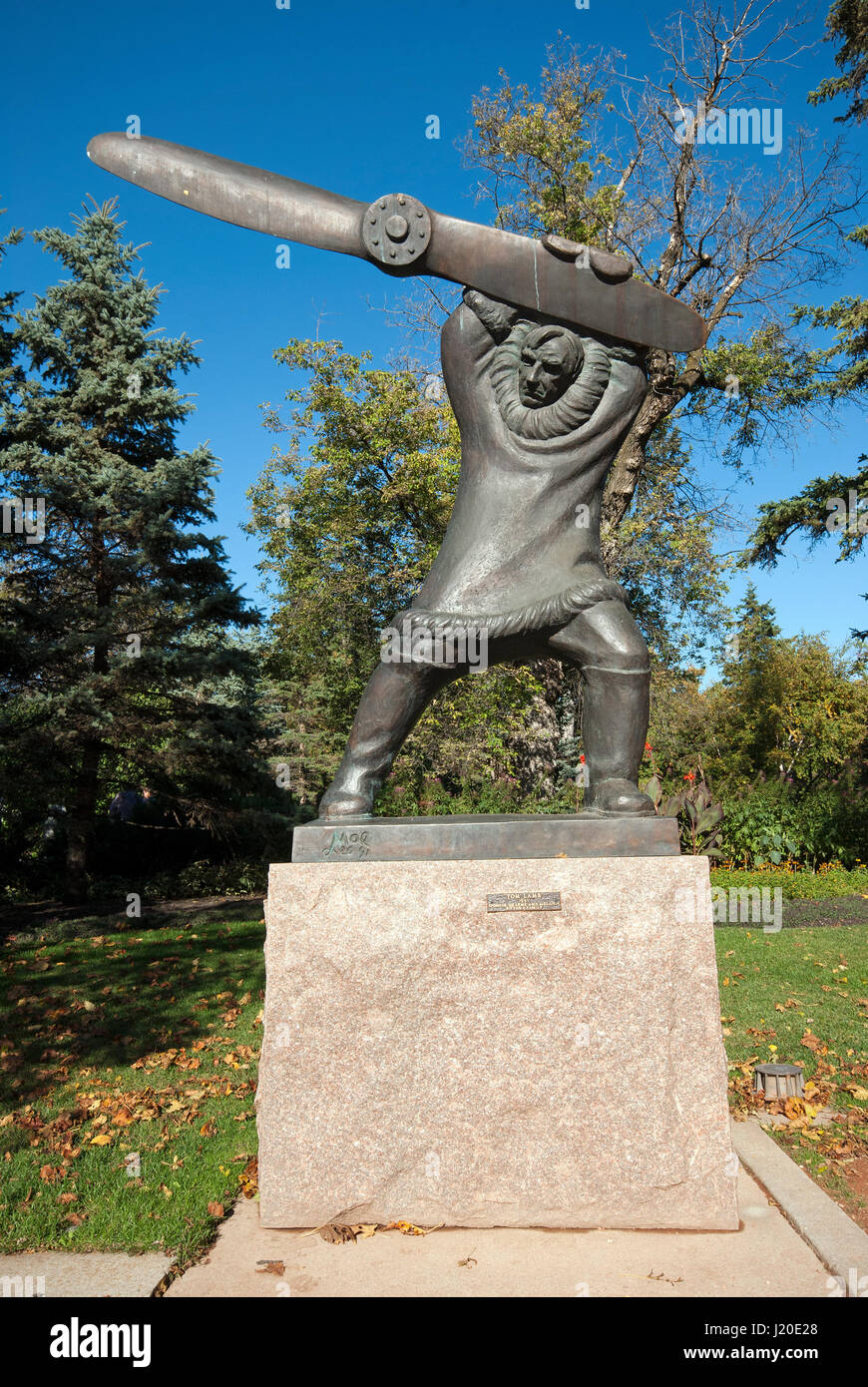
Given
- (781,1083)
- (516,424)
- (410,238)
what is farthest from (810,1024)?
(410,238)

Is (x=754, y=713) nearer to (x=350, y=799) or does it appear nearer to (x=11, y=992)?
(x=11, y=992)

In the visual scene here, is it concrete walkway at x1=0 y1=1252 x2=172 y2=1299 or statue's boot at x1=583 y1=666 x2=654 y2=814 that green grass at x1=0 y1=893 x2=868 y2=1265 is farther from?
statue's boot at x1=583 y1=666 x2=654 y2=814

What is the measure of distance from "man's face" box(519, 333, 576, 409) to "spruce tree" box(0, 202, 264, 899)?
27.8ft

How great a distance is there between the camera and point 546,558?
339 centimetres

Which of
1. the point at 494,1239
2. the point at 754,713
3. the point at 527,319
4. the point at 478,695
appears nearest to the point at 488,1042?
the point at 494,1239

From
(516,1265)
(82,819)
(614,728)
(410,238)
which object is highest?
(410,238)

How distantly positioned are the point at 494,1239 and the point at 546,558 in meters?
2.32

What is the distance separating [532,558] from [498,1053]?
68.9 inches

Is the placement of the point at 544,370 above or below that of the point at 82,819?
above

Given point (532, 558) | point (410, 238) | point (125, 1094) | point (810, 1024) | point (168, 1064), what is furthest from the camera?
point (810, 1024)

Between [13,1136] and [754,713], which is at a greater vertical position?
[754,713]

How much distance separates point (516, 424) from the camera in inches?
135
